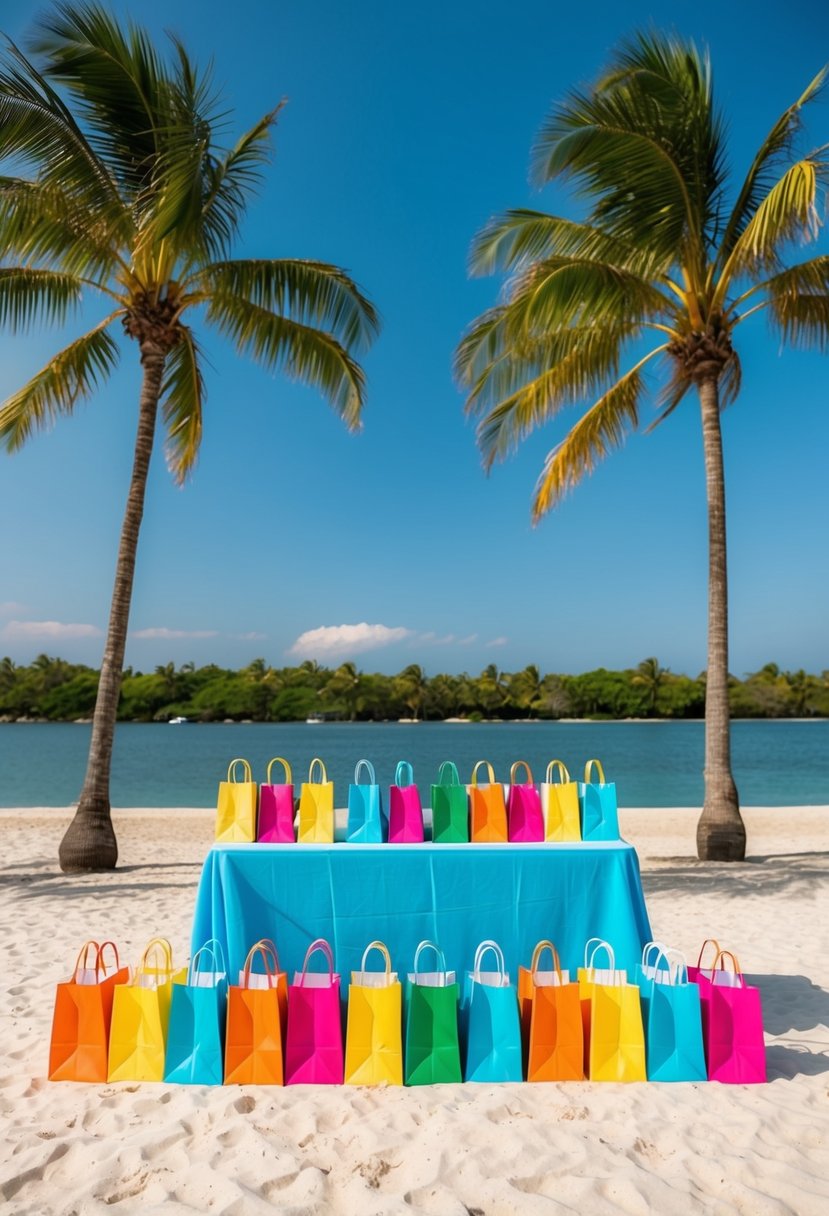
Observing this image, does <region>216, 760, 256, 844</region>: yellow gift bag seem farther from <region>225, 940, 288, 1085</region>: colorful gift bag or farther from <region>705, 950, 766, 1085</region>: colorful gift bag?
<region>705, 950, 766, 1085</region>: colorful gift bag

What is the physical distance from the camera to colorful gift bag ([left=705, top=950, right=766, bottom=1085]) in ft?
10.7

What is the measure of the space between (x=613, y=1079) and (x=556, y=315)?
23.4 ft

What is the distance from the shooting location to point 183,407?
10.4 metres

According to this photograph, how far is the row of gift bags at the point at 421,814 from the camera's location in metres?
3.95

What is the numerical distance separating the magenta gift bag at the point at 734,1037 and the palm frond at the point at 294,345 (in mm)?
7882

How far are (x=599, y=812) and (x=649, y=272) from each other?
709 cm

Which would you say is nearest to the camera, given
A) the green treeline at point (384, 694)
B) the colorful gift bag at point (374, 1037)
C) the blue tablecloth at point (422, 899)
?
the colorful gift bag at point (374, 1037)

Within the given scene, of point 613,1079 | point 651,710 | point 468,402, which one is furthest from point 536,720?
point 613,1079

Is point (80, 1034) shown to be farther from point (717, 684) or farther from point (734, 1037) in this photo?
point (717, 684)

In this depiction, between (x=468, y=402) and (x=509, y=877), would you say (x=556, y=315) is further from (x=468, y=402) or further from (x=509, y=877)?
(x=509, y=877)

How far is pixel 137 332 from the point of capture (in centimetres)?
879

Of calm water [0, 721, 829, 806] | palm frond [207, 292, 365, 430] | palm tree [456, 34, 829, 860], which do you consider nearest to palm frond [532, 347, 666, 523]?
palm tree [456, 34, 829, 860]

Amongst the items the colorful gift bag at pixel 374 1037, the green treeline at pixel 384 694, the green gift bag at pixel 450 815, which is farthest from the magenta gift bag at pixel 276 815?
the green treeline at pixel 384 694

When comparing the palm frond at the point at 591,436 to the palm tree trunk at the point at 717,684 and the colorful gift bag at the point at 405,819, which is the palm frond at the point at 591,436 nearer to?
the palm tree trunk at the point at 717,684
